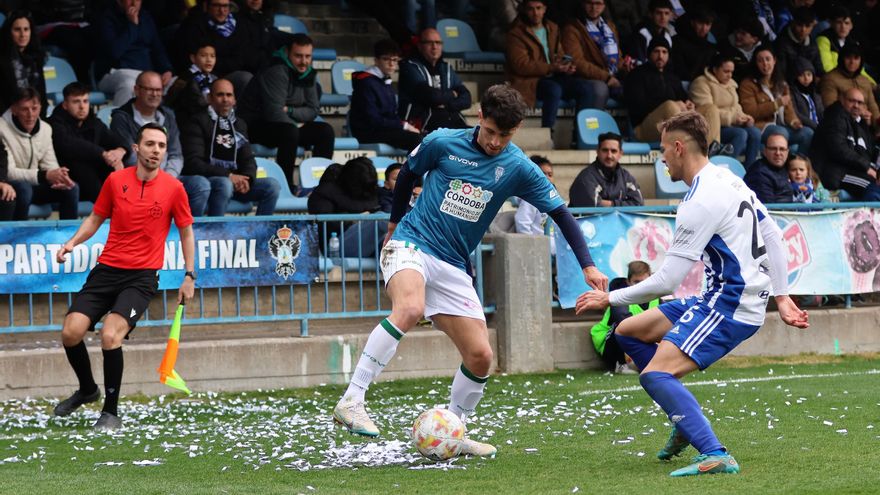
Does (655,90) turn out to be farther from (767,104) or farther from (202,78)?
(202,78)

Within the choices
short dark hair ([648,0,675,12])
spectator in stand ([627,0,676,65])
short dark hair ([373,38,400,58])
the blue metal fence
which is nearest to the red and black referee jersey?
the blue metal fence

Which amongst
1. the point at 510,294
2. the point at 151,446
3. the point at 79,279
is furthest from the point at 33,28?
the point at 151,446

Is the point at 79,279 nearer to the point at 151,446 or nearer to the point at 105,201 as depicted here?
the point at 105,201

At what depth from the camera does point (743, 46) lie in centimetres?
1914

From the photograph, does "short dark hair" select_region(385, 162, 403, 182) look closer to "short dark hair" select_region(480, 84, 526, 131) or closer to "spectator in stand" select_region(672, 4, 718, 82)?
"spectator in stand" select_region(672, 4, 718, 82)

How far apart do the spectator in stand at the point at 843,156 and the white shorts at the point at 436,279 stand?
414 inches

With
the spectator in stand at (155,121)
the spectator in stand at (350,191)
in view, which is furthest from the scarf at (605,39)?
the spectator in stand at (155,121)

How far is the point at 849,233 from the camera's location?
46.8 feet

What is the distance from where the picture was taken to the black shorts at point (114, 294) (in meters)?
9.65

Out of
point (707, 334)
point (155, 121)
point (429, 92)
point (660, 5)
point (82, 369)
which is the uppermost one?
point (660, 5)

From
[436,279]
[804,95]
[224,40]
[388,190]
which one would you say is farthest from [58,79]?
[804,95]

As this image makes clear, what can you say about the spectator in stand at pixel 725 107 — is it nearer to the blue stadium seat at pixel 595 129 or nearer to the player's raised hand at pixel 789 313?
the blue stadium seat at pixel 595 129

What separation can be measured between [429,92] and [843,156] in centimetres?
536

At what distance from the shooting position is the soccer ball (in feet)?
24.3
